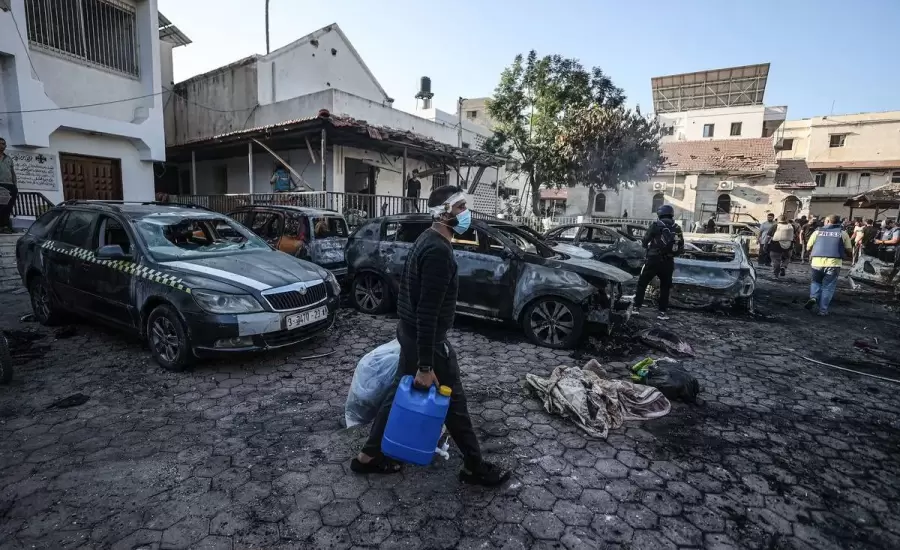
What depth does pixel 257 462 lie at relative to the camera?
2936 millimetres

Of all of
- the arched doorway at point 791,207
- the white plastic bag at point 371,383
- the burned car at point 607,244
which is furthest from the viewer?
the arched doorway at point 791,207

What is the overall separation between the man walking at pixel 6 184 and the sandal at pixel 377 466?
1007cm

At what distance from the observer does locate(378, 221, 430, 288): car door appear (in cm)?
644

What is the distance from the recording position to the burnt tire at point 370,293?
6.79 m

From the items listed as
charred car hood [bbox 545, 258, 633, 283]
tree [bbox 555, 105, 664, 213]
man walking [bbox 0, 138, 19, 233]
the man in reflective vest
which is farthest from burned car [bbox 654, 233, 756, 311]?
man walking [bbox 0, 138, 19, 233]

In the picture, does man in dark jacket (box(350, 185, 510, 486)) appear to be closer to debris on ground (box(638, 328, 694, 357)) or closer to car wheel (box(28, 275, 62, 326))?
debris on ground (box(638, 328, 694, 357))

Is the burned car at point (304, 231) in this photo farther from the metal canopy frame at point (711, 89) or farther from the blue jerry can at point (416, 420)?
the metal canopy frame at point (711, 89)

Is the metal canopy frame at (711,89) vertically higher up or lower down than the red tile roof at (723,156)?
higher up

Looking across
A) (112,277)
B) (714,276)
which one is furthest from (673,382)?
(112,277)

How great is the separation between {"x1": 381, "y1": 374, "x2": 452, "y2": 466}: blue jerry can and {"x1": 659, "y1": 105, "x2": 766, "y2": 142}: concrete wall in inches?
1558

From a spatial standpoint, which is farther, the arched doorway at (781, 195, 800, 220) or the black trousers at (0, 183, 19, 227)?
the arched doorway at (781, 195, 800, 220)

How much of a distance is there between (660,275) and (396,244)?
4521 millimetres

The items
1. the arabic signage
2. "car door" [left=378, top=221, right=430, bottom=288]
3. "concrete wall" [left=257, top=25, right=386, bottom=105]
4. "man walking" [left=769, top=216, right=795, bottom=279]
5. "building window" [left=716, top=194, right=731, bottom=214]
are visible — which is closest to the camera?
"car door" [left=378, top=221, right=430, bottom=288]

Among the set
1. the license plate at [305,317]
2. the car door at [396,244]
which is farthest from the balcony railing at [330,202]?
the license plate at [305,317]
